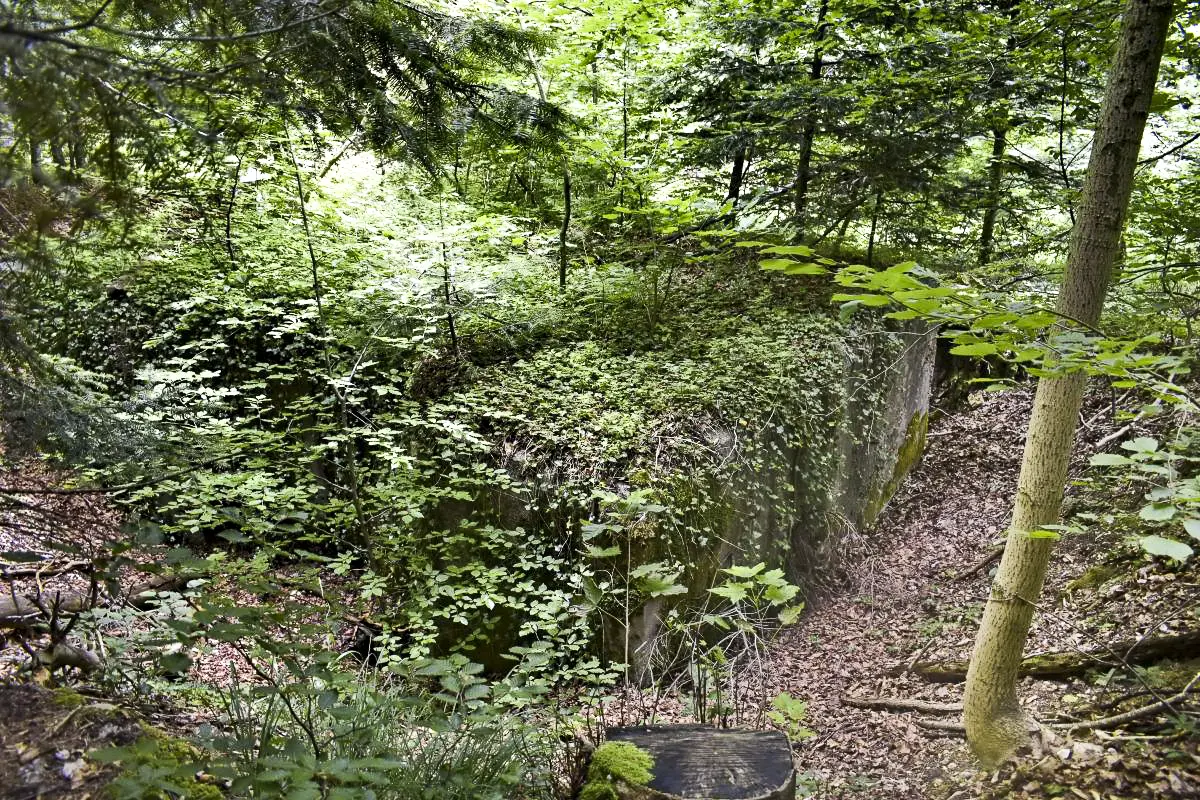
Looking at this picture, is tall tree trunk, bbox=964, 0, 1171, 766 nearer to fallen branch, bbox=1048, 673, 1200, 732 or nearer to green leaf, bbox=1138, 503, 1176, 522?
fallen branch, bbox=1048, 673, 1200, 732

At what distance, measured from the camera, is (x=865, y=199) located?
20.9 feet

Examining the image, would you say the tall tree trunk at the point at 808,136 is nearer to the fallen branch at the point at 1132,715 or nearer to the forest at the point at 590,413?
the forest at the point at 590,413

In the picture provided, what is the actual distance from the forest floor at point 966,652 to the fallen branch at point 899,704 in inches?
2.0

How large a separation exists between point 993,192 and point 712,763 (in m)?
6.35

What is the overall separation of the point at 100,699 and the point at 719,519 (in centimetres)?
332

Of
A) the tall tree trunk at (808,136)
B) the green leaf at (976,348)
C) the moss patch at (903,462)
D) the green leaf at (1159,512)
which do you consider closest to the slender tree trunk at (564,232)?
the tall tree trunk at (808,136)

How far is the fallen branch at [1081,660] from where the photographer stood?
10.4ft

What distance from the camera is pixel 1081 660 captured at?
3541 millimetres

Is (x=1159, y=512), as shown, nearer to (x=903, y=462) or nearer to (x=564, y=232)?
(x=564, y=232)

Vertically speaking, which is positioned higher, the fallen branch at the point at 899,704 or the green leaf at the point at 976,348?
the green leaf at the point at 976,348

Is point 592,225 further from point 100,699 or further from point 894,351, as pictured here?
point 100,699

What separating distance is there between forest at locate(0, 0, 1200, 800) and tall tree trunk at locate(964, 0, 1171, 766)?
2cm

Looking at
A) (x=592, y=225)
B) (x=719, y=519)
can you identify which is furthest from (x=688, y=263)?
(x=719, y=519)

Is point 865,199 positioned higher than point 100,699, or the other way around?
point 865,199
